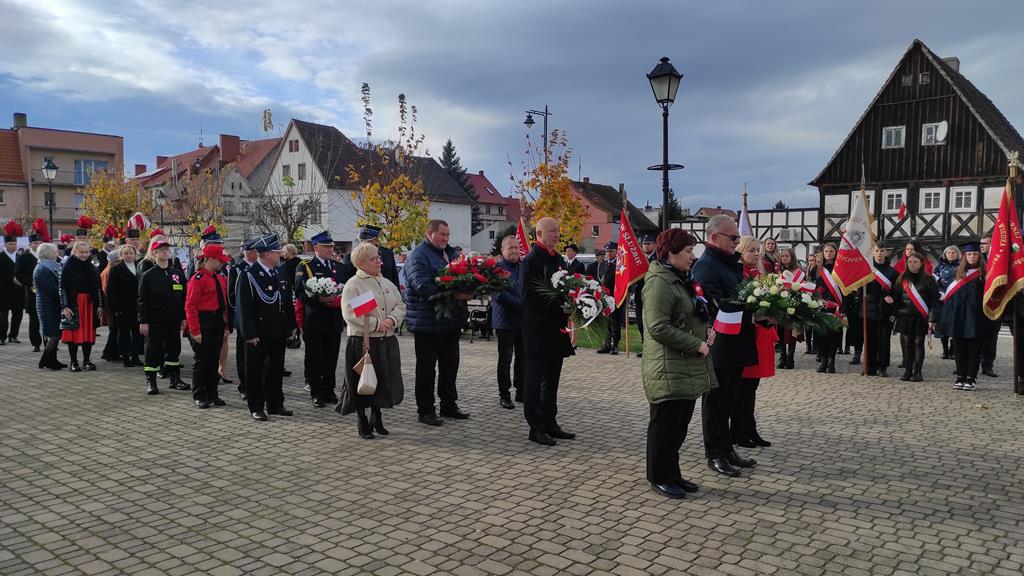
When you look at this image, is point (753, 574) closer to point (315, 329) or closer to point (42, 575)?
point (42, 575)

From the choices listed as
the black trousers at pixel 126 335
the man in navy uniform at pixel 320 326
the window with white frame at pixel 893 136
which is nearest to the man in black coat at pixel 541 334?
the man in navy uniform at pixel 320 326

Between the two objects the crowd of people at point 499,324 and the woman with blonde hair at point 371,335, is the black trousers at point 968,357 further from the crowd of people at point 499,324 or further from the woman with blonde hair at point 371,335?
the woman with blonde hair at point 371,335

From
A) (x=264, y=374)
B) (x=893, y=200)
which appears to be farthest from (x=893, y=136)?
(x=264, y=374)

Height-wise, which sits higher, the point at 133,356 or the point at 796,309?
the point at 796,309

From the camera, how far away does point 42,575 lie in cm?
416

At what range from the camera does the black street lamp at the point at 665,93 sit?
41.2 ft

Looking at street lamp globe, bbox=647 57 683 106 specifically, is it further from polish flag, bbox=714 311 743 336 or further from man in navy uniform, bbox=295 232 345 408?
polish flag, bbox=714 311 743 336

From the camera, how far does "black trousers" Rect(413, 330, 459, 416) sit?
7865 mm

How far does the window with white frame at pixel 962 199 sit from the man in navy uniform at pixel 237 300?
1348 inches

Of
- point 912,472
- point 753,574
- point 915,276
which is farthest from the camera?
point 915,276

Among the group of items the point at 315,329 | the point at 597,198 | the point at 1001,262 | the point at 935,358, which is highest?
the point at 597,198

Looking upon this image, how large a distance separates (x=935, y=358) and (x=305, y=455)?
11811mm

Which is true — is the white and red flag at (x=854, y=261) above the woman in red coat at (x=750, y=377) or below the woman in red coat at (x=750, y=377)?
above

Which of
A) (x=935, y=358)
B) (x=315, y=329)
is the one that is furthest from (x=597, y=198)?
(x=315, y=329)
